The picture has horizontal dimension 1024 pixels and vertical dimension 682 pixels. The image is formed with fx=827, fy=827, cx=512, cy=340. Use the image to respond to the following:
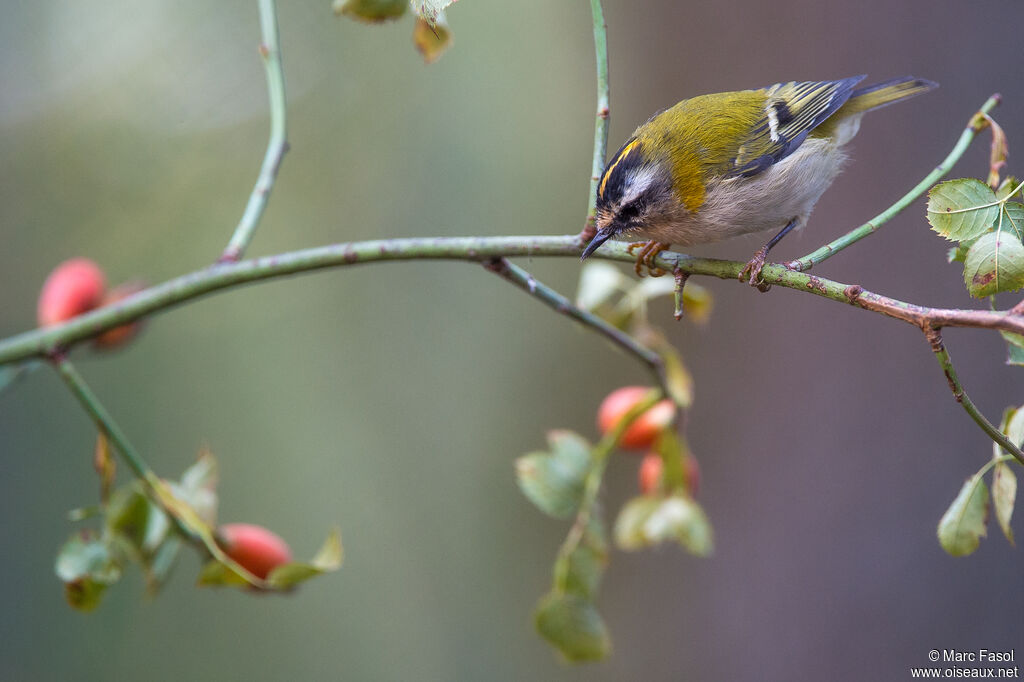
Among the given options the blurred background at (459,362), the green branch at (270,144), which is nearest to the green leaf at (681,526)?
the green branch at (270,144)

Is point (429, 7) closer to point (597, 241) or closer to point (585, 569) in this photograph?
point (597, 241)

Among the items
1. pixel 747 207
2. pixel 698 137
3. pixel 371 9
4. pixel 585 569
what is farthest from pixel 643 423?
pixel 371 9

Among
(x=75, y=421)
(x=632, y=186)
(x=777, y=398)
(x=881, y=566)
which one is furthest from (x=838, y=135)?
(x=75, y=421)

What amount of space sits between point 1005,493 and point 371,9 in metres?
1.12

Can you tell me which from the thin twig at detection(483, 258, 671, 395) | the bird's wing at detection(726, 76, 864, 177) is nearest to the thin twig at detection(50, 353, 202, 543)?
the thin twig at detection(483, 258, 671, 395)

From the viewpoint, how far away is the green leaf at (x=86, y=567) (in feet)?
4.24

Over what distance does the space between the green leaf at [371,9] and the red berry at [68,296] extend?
0.77 meters

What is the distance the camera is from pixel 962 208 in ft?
3.16

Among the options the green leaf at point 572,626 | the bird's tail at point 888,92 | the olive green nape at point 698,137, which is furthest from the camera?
the bird's tail at point 888,92

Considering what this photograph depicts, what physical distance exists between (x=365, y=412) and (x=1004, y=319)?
517cm

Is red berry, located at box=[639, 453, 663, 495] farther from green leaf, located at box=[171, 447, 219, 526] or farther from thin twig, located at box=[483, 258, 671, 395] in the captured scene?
green leaf, located at box=[171, 447, 219, 526]

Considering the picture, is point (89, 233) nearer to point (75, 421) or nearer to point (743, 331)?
point (75, 421)

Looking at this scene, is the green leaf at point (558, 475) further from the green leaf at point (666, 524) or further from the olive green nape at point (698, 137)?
the olive green nape at point (698, 137)

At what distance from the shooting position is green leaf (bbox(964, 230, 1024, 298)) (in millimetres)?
885
